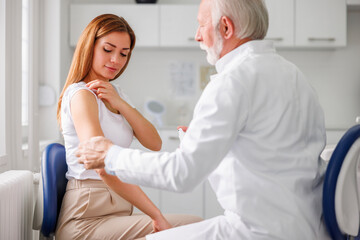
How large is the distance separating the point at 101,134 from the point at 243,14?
2.01 ft

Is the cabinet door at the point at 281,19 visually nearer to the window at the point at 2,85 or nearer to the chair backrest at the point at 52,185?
the window at the point at 2,85

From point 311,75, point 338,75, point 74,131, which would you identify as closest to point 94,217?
point 74,131

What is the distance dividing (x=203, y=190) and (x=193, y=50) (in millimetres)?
1416

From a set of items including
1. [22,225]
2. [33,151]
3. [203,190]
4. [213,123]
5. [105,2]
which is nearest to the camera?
[213,123]

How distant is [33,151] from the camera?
9.18ft

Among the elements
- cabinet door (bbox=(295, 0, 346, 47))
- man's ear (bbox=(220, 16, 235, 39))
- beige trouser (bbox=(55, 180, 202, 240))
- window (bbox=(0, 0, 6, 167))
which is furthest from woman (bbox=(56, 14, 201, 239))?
cabinet door (bbox=(295, 0, 346, 47))

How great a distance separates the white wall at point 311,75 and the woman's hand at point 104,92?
8.73 feet

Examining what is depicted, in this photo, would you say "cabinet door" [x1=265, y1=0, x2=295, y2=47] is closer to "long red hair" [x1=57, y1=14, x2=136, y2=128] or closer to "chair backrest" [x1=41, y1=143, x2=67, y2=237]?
"long red hair" [x1=57, y1=14, x2=136, y2=128]

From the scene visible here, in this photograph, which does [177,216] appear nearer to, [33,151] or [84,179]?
[84,179]

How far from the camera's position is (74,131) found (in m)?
1.59

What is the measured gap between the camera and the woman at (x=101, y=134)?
151 centimetres

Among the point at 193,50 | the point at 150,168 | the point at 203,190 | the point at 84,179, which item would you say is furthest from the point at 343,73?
the point at 150,168

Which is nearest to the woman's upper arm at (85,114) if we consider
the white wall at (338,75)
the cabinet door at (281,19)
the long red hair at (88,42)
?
the long red hair at (88,42)

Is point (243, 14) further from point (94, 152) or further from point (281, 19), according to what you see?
point (281, 19)
